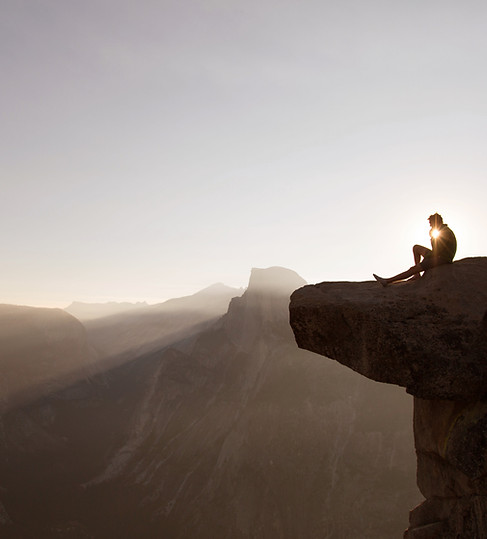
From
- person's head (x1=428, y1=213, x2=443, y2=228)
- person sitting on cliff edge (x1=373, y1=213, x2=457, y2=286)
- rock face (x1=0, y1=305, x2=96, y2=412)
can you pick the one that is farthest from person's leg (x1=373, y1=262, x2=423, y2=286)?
rock face (x1=0, y1=305, x2=96, y2=412)

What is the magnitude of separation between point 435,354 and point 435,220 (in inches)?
169

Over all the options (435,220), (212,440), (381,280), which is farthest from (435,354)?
(212,440)

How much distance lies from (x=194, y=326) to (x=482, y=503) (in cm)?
9437

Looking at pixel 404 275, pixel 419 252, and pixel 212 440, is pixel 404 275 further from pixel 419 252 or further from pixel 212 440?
pixel 212 440

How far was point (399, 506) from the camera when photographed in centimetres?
3484

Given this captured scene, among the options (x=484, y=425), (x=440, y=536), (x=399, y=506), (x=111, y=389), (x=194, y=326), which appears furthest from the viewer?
(x=194, y=326)

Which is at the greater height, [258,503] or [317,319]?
[317,319]

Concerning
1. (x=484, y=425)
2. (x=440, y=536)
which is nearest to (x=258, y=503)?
(x=440, y=536)

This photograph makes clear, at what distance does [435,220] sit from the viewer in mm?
11023

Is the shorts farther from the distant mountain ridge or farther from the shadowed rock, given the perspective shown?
the distant mountain ridge

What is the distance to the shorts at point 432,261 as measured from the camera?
1070 cm

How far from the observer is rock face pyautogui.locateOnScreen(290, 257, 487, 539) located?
27.4 ft

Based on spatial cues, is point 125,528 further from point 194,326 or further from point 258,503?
point 194,326

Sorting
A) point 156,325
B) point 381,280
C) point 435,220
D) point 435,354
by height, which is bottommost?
point 156,325
